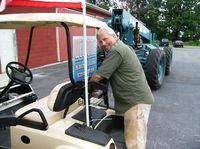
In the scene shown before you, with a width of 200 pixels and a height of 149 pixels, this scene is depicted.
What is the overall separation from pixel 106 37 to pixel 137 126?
110 centimetres

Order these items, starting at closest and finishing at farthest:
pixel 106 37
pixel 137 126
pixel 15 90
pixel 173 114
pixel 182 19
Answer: pixel 106 37, pixel 137 126, pixel 15 90, pixel 173 114, pixel 182 19

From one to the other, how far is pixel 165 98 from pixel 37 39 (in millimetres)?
7389

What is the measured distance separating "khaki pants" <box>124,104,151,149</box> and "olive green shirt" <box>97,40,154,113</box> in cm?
7

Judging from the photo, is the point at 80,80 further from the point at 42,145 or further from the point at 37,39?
the point at 37,39

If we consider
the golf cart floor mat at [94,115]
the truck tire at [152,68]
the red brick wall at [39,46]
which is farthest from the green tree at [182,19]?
the golf cart floor mat at [94,115]

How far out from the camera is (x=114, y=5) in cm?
4731

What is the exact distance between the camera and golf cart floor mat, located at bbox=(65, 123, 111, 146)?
7.90ft

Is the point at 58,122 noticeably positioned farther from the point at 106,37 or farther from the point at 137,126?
the point at 106,37

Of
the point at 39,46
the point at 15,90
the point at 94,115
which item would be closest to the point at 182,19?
the point at 39,46

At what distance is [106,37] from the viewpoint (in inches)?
116

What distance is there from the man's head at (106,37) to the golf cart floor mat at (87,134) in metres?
0.97

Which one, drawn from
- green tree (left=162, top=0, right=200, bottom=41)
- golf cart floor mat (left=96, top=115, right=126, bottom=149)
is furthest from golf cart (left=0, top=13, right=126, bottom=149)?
green tree (left=162, top=0, right=200, bottom=41)

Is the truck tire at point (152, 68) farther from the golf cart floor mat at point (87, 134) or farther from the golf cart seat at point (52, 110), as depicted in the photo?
the golf cart floor mat at point (87, 134)

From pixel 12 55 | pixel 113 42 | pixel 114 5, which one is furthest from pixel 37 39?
pixel 114 5
